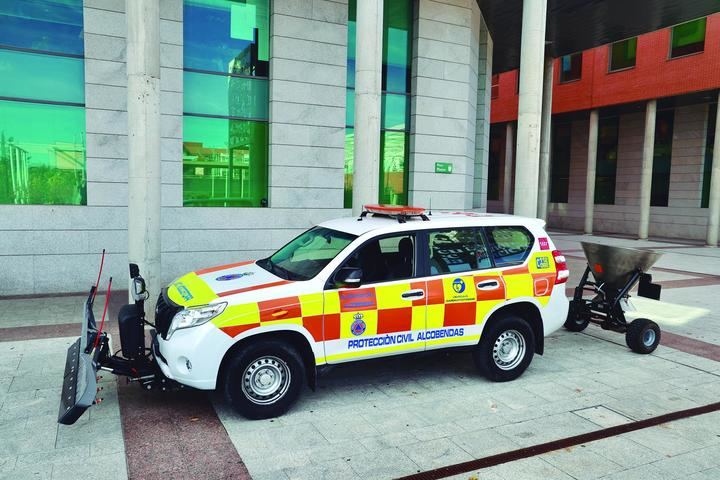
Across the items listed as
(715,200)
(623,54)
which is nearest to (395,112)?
(715,200)

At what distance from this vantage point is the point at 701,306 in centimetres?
1077

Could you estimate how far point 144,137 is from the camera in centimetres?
791

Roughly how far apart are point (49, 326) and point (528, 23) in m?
10.6

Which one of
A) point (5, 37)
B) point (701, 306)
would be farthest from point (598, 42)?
point (5, 37)

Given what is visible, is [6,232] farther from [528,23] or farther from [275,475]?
[528,23]

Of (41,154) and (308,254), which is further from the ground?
(41,154)

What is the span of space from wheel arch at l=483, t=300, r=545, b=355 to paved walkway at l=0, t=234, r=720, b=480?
1.63 feet

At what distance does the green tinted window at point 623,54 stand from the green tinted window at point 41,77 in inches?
999

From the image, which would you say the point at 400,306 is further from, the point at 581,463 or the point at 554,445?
the point at 581,463

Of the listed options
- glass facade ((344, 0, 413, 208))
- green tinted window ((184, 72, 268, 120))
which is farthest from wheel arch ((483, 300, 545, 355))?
green tinted window ((184, 72, 268, 120))

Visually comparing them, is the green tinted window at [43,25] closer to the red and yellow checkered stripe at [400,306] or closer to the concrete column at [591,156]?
the red and yellow checkered stripe at [400,306]

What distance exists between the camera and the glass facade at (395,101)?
45.5ft

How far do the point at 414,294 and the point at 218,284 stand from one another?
1.97m

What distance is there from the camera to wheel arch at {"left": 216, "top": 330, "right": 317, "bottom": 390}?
5037 millimetres
